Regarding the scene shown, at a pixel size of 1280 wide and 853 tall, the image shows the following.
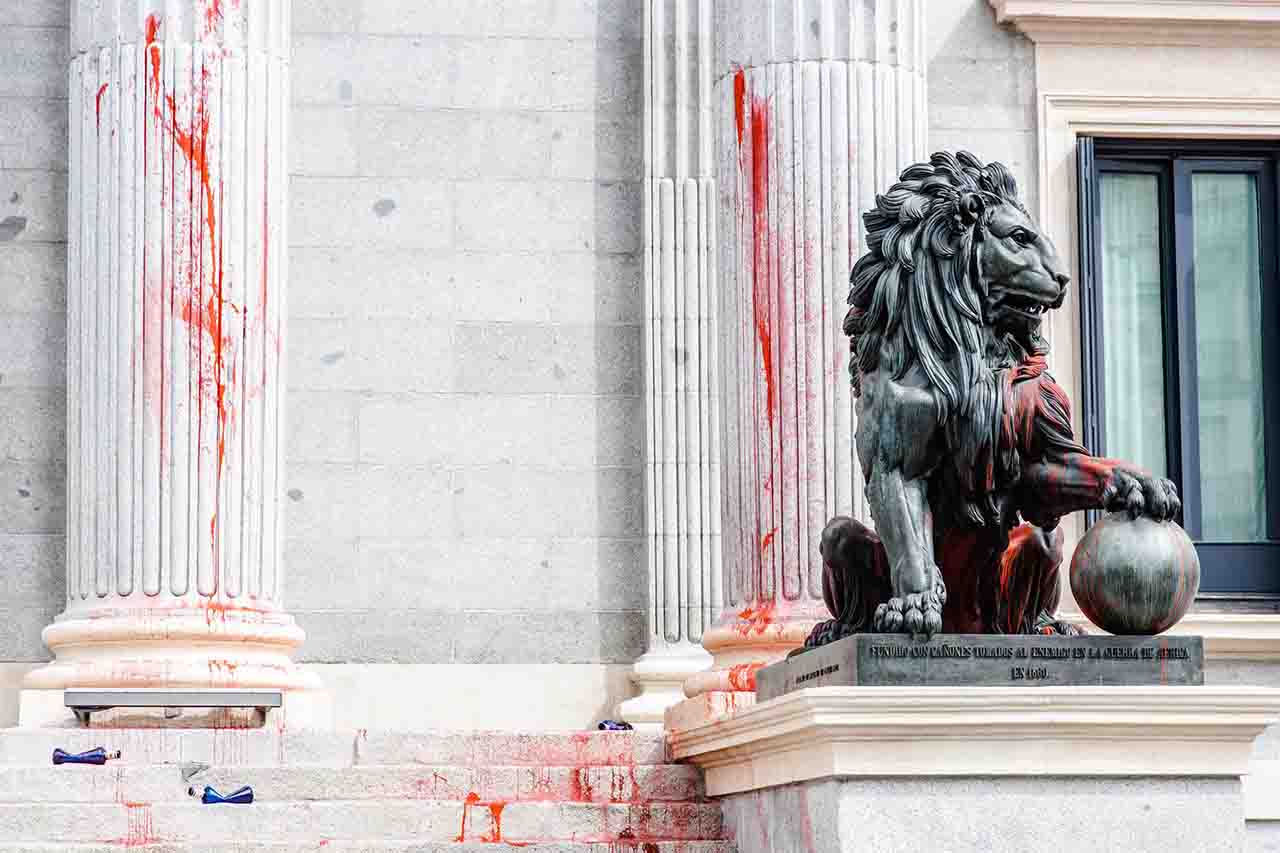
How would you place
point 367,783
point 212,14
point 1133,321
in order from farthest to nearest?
1. point 1133,321
2. point 212,14
3. point 367,783

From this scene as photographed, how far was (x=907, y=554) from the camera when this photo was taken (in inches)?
439

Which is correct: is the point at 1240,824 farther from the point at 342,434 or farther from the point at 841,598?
the point at 342,434

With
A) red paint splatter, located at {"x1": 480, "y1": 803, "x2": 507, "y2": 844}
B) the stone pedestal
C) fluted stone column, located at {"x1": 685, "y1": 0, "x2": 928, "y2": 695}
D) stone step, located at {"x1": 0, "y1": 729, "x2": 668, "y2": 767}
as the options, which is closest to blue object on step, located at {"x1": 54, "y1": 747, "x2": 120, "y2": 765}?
stone step, located at {"x1": 0, "y1": 729, "x2": 668, "y2": 767}

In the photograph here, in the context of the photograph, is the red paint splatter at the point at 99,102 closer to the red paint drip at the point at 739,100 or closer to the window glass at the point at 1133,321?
the red paint drip at the point at 739,100

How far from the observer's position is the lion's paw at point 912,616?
10.8 m

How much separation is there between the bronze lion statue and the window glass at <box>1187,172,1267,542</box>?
28.0 feet

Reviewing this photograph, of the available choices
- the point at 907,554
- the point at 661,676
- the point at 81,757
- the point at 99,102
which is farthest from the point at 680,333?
the point at 907,554

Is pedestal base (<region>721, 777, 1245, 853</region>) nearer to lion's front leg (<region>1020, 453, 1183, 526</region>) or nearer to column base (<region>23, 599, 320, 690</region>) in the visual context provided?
lion's front leg (<region>1020, 453, 1183, 526</region>)

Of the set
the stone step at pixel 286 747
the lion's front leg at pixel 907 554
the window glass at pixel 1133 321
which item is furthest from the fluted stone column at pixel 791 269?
the window glass at pixel 1133 321

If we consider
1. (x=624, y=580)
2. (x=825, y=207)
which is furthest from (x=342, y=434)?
(x=825, y=207)

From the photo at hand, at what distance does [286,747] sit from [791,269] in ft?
15.0

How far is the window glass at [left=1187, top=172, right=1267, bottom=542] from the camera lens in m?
19.7

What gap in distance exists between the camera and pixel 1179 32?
19531 mm

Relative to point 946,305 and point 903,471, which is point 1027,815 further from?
point 946,305
